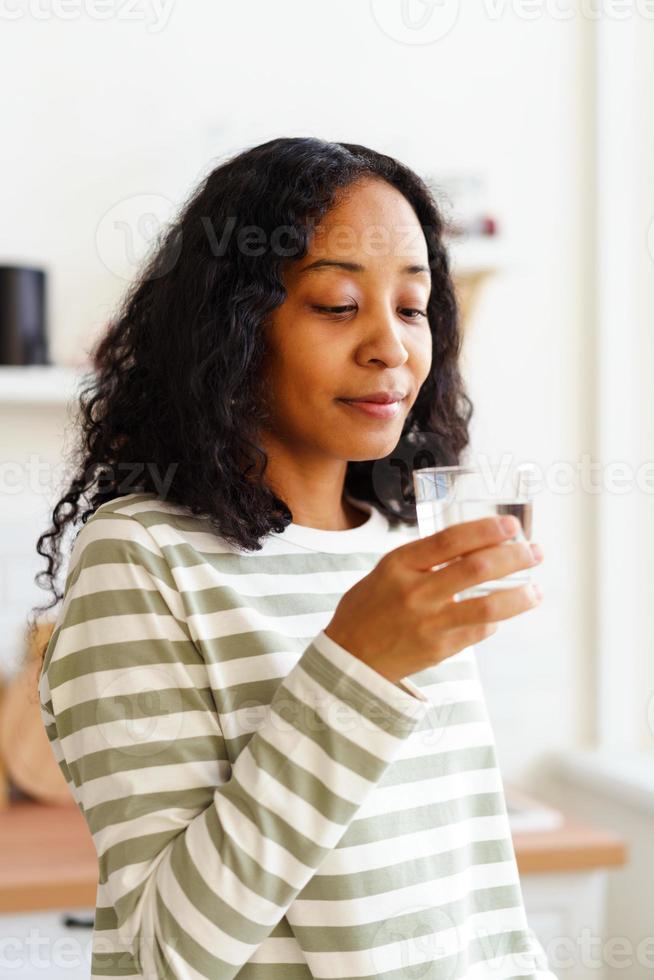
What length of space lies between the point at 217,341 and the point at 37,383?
3.38 feet

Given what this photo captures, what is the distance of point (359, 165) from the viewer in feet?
2.70

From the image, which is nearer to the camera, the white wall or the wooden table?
the wooden table

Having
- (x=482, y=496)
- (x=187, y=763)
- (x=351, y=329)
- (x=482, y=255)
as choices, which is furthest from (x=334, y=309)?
(x=482, y=255)

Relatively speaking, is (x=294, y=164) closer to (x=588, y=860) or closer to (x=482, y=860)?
(x=482, y=860)

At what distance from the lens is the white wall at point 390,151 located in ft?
6.15

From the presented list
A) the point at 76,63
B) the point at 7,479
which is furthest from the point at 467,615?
the point at 76,63

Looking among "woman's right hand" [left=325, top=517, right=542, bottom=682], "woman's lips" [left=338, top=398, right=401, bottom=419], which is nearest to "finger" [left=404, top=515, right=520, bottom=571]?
"woman's right hand" [left=325, top=517, right=542, bottom=682]

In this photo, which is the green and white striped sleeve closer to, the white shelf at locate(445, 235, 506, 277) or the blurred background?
the blurred background

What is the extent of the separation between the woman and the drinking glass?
38mm

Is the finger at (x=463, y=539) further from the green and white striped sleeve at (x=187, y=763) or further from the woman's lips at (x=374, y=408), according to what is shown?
the woman's lips at (x=374, y=408)

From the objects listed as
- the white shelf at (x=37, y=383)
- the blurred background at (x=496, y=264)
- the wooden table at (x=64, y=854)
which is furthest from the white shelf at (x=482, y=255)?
the wooden table at (x=64, y=854)

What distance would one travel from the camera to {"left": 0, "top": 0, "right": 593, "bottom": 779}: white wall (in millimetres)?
1873

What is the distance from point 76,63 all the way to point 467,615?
62.0 inches

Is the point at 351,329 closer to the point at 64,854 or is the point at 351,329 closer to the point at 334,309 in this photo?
the point at 334,309
